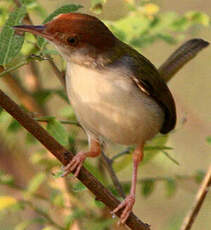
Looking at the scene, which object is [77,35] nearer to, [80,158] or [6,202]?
[80,158]

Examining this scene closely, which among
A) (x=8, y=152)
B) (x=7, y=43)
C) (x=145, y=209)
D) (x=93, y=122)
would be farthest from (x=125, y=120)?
(x=145, y=209)

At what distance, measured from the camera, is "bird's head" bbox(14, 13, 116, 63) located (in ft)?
9.72

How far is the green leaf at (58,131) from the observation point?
3070mm

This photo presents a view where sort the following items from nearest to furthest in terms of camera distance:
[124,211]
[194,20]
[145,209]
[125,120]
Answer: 1. [124,211]
2. [125,120]
3. [194,20]
4. [145,209]

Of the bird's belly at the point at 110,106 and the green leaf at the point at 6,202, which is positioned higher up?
the bird's belly at the point at 110,106

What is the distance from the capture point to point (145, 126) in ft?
11.0

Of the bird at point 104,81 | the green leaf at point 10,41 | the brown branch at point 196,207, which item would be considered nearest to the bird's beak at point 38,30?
the bird at point 104,81

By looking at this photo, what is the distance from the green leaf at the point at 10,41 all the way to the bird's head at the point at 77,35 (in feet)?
0.96

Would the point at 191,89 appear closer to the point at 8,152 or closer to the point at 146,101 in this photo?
the point at 8,152

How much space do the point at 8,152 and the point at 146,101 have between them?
2.06 meters

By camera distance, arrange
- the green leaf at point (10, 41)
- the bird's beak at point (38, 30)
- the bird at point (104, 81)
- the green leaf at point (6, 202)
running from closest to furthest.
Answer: the green leaf at point (10, 41) → the bird's beak at point (38, 30) → the bird at point (104, 81) → the green leaf at point (6, 202)

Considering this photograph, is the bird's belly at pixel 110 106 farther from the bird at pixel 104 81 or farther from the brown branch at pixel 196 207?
the brown branch at pixel 196 207

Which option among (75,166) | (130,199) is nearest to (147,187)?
(130,199)

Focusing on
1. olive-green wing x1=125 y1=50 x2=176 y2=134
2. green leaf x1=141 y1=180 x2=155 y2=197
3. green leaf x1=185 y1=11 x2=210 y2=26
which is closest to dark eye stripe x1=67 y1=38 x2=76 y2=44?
olive-green wing x1=125 y1=50 x2=176 y2=134
